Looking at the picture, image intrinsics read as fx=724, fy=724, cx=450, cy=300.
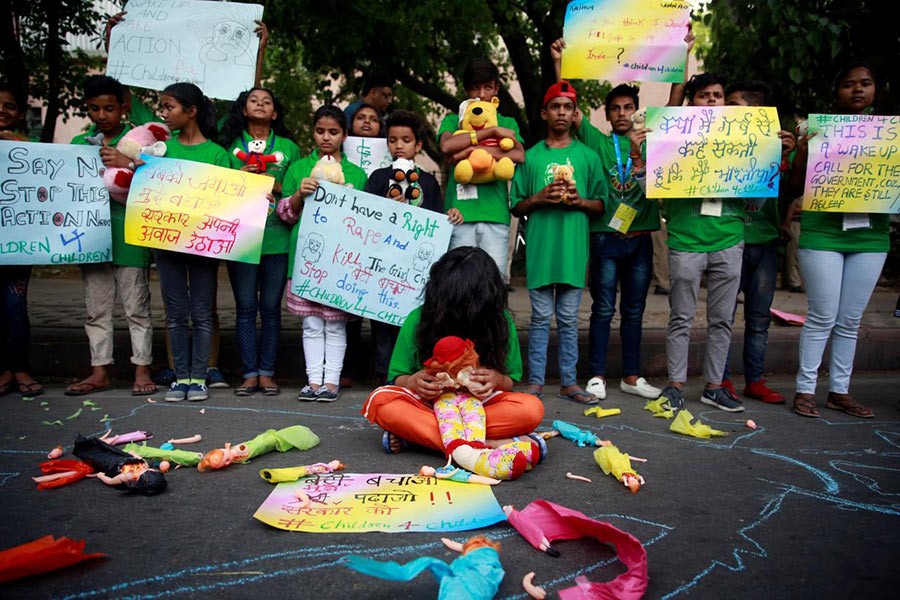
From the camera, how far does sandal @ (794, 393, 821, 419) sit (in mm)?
4531

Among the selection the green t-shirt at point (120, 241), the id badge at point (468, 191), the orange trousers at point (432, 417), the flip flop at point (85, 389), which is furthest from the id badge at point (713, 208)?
the flip flop at point (85, 389)

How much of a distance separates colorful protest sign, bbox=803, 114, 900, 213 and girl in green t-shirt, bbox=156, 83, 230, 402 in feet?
12.5

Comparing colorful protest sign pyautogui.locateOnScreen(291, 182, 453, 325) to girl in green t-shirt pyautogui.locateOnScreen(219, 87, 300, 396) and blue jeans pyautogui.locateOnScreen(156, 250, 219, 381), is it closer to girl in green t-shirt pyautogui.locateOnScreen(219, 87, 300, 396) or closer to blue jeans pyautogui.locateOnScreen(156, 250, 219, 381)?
girl in green t-shirt pyautogui.locateOnScreen(219, 87, 300, 396)

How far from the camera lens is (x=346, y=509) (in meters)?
2.74

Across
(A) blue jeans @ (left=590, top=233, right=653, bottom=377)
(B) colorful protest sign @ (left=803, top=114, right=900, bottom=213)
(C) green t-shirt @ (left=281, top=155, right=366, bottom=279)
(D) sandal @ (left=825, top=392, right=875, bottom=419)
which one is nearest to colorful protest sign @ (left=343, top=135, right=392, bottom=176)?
(C) green t-shirt @ (left=281, top=155, right=366, bottom=279)

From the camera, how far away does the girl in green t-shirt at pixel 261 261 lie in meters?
4.87

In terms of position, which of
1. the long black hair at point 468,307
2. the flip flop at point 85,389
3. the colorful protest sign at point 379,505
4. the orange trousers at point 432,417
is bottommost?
the flip flop at point 85,389

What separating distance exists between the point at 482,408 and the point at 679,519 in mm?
1041

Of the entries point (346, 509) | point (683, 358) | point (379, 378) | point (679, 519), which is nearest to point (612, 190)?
point (683, 358)

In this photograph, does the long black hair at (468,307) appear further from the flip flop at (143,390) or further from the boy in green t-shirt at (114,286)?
the boy in green t-shirt at (114,286)

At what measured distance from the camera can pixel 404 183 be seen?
4.86m

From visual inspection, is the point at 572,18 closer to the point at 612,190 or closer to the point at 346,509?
the point at 612,190

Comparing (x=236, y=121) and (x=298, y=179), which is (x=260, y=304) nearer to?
(x=298, y=179)

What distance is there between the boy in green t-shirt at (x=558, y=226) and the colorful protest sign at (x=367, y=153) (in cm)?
98
